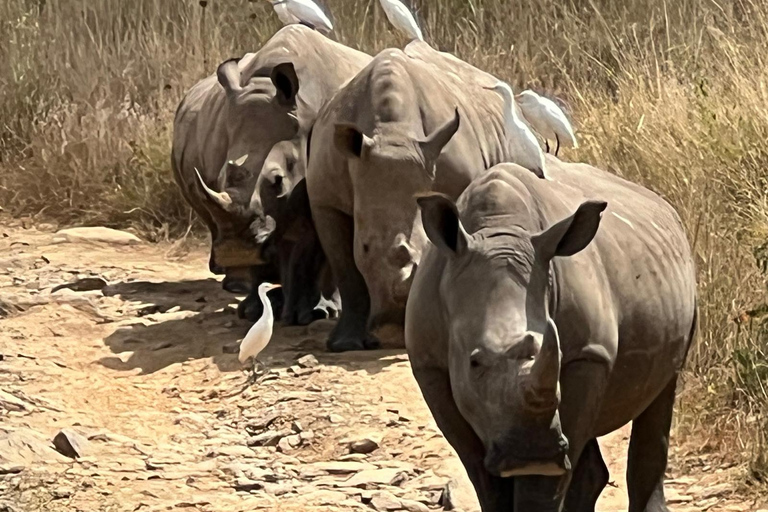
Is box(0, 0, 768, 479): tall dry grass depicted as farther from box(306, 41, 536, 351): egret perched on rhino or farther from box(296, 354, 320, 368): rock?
box(296, 354, 320, 368): rock

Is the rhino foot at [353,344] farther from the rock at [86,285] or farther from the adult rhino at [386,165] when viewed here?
the rock at [86,285]

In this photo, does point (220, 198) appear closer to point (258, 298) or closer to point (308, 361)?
point (258, 298)

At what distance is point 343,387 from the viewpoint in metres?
8.62

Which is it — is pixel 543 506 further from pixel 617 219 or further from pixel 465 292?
pixel 617 219

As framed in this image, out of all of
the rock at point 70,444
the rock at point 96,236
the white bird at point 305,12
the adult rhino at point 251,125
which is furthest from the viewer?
the rock at point 96,236

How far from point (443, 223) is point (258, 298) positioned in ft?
17.6

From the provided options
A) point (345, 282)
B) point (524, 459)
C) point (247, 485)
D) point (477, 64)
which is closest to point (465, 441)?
point (524, 459)

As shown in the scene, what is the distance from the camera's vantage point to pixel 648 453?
6.20 m

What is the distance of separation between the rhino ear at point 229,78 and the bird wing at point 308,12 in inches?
73.0

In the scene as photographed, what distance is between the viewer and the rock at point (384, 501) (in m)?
6.89

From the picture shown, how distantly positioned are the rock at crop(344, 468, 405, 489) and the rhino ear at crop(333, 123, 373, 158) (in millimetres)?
1820

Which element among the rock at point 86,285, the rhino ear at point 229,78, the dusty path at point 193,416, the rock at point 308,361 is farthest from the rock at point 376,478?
the rock at point 86,285

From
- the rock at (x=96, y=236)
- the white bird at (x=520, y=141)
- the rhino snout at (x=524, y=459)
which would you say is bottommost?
the rock at (x=96, y=236)

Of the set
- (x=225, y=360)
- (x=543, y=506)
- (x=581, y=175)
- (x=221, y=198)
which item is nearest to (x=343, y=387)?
(x=225, y=360)
